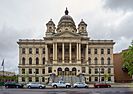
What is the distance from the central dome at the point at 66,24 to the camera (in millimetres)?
117287

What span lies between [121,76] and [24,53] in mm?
40644

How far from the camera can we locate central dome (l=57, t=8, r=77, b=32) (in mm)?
117287

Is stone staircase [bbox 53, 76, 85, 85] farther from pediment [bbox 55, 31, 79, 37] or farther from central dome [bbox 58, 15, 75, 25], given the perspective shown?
central dome [bbox 58, 15, 75, 25]

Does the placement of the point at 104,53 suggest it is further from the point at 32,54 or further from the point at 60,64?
the point at 32,54

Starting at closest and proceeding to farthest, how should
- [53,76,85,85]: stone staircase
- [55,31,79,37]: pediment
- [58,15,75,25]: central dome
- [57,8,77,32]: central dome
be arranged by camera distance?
[53,76,85,85]: stone staircase
[55,31,79,37]: pediment
[57,8,77,32]: central dome
[58,15,75,25]: central dome

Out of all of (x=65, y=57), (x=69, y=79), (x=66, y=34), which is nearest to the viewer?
(x=69, y=79)

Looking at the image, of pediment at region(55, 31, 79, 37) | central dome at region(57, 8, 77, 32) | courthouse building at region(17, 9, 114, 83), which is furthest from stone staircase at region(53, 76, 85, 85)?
central dome at region(57, 8, 77, 32)

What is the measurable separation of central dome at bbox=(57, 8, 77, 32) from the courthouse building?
611mm

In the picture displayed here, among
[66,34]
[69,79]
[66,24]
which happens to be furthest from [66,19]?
[69,79]

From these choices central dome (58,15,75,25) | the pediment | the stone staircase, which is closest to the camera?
the stone staircase

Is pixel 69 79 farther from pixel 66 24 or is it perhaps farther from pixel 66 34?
pixel 66 24

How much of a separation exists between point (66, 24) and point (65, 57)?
1491 centimetres

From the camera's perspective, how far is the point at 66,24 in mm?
117688

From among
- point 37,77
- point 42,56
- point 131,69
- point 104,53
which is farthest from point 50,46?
point 131,69
